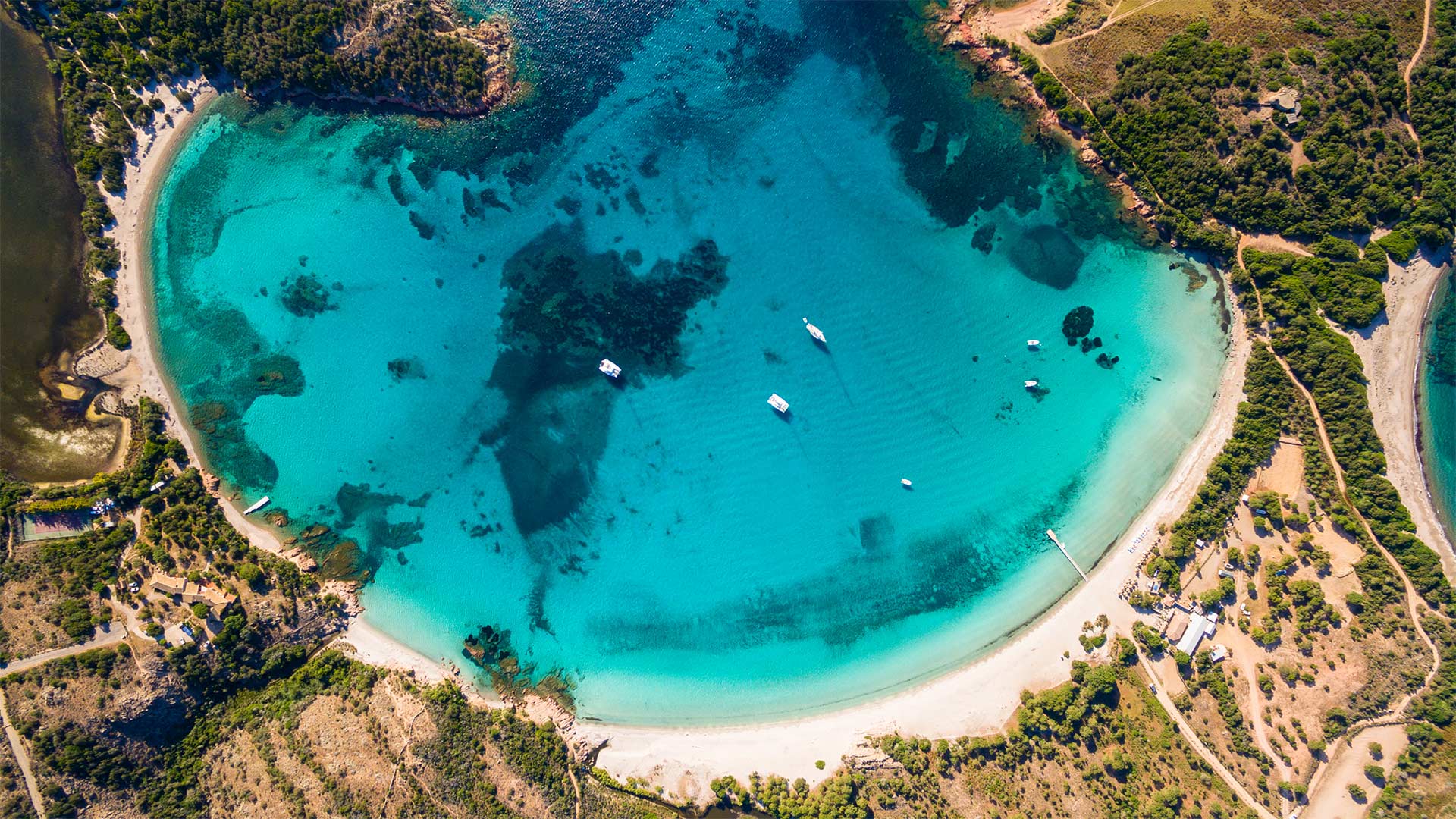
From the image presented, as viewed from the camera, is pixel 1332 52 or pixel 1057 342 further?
pixel 1057 342

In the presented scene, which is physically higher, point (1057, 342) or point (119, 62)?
point (119, 62)

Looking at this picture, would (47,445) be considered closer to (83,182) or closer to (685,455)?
(83,182)

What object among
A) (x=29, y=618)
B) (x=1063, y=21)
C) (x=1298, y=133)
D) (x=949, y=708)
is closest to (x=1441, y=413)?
(x=1298, y=133)

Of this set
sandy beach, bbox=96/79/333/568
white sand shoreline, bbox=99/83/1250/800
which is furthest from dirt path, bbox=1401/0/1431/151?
sandy beach, bbox=96/79/333/568

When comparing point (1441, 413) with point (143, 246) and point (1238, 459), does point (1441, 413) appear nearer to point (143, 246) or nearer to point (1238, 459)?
point (1238, 459)

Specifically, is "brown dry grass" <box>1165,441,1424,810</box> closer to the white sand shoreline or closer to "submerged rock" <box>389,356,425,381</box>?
the white sand shoreline

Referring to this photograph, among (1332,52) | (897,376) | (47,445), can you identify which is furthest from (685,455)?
(1332,52)
